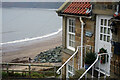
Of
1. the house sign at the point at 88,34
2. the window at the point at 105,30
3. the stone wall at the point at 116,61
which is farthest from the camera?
the house sign at the point at 88,34

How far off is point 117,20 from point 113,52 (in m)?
1.09

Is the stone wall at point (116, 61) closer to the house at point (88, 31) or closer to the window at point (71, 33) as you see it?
the house at point (88, 31)

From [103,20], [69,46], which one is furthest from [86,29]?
[69,46]

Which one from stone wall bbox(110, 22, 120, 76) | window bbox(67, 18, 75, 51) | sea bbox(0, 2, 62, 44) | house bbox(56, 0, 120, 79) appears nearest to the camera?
stone wall bbox(110, 22, 120, 76)

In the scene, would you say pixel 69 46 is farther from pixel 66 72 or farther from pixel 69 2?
pixel 69 2

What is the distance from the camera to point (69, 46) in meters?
10.3

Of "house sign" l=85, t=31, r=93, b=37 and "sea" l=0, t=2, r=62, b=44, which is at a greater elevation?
"sea" l=0, t=2, r=62, b=44

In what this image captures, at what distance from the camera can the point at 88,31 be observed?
850 cm

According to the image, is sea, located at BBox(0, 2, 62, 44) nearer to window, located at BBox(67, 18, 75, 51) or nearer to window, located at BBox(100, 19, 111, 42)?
window, located at BBox(67, 18, 75, 51)

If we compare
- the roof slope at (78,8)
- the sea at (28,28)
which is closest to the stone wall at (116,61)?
the roof slope at (78,8)

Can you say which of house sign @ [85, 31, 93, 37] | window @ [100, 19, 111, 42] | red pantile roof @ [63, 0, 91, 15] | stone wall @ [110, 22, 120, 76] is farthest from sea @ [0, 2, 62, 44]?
stone wall @ [110, 22, 120, 76]

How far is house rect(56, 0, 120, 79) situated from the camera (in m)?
7.16

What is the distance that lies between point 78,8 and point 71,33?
130cm

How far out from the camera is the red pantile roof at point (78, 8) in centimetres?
870
